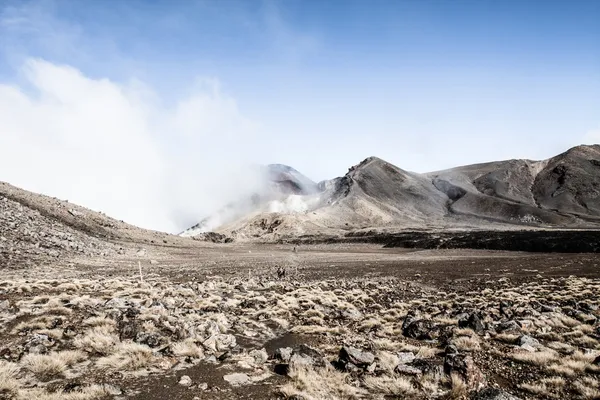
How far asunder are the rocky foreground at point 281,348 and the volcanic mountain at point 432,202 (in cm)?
10272

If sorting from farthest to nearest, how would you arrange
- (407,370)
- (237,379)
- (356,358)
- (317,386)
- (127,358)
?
(356,358), (127,358), (407,370), (237,379), (317,386)

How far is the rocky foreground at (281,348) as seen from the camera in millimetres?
8453

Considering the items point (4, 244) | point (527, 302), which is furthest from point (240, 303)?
point (4, 244)

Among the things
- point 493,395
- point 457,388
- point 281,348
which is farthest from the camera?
point 281,348

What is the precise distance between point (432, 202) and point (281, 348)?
166 meters

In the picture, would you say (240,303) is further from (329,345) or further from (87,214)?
(87,214)

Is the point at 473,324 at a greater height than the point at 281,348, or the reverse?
the point at 281,348

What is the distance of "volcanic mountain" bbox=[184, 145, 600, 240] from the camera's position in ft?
437

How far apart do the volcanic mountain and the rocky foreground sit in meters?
103

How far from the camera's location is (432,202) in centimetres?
16550

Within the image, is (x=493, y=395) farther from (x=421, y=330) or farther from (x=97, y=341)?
(x=97, y=341)

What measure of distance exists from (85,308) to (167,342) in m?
5.08

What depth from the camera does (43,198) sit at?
195 ft

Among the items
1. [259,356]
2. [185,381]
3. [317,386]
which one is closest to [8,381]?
[185,381]
